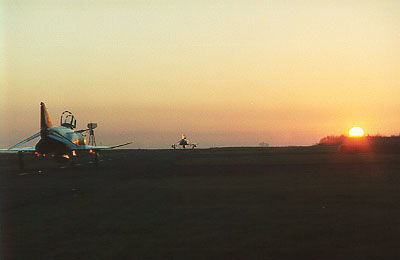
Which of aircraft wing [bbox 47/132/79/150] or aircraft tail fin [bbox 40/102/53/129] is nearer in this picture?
aircraft wing [bbox 47/132/79/150]

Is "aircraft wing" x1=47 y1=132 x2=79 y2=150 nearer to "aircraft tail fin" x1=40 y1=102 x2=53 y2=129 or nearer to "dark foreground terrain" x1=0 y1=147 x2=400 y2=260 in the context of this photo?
"aircraft tail fin" x1=40 y1=102 x2=53 y2=129

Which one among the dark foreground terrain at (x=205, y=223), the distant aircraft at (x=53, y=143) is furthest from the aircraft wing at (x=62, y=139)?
the dark foreground terrain at (x=205, y=223)

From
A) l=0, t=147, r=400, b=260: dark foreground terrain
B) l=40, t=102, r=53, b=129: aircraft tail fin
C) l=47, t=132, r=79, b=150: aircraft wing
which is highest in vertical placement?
l=40, t=102, r=53, b=129: aircraft tail fin

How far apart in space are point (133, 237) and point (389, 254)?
195 inches

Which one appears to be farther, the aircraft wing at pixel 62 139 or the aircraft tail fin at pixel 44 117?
the aircraft tail fin at pixel 44 117

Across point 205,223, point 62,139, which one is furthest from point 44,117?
point 205,223

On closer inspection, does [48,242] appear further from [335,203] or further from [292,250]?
[335,203]

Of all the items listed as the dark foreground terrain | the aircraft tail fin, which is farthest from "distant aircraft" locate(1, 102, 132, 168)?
the dark foreground terrain

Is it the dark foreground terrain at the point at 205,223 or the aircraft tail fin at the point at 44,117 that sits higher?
the aircraft tail fin at the point at 44,117

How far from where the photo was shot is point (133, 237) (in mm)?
12242

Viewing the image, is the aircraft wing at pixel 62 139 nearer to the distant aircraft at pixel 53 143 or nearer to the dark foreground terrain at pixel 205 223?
the distant aircraft at pixel 53 143

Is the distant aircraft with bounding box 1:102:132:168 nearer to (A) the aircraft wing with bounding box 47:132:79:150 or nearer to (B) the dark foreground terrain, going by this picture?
(A) the aircraft wing with bounding box 47:132:79:150

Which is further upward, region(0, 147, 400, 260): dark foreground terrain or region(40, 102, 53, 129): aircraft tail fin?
region(40, 102, 53, 129): aircraft tail fin

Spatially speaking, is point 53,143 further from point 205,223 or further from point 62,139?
point 205,223
